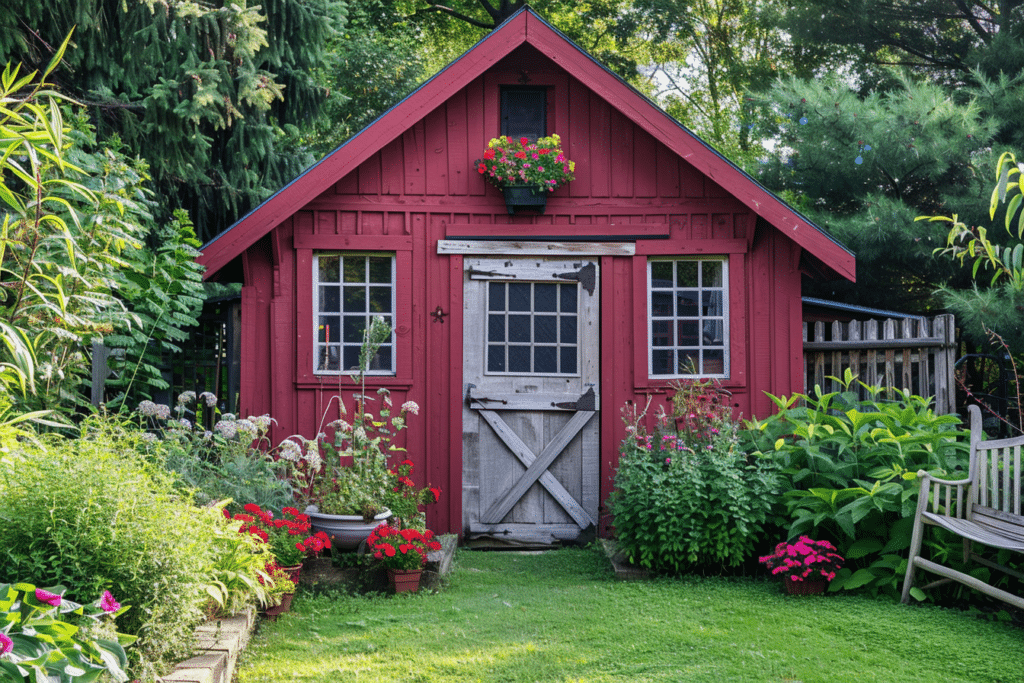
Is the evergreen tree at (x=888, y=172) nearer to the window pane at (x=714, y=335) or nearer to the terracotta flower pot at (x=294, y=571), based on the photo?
the window pane at (x=714, y=335)

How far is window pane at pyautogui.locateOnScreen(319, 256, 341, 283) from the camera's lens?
22.5 feet

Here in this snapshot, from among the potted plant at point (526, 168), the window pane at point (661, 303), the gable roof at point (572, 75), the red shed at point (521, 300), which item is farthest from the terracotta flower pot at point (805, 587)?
the potted plant at point (526, 168)

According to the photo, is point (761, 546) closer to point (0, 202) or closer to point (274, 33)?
point (0, 202)

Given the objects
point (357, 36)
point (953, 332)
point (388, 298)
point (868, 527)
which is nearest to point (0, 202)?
point (388, 298)

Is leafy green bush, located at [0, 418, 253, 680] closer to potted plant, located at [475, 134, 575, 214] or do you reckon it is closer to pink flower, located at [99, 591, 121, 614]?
pink flower, located at [99, 591, 121, 614]

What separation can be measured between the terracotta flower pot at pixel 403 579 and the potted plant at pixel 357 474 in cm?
38

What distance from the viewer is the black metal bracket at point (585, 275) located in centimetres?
685

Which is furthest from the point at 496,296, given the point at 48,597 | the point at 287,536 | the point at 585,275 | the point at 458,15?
the point at 458,15

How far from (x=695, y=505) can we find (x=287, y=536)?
257cm

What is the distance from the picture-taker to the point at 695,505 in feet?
17.3

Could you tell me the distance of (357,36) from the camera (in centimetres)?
1507

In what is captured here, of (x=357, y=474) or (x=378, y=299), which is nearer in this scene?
(x=357, y=474)

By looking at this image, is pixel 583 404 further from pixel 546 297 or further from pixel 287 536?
pixel 287 536

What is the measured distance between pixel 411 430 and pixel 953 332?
4582 millimetres
